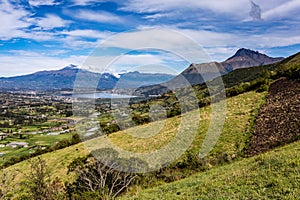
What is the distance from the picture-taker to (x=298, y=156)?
1234 centimetres

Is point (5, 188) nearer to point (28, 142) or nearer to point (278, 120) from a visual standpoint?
point (278, 120)

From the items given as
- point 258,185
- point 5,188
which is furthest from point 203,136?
point 5,188

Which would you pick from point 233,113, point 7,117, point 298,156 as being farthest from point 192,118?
point 7,117

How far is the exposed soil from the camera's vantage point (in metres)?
21.3

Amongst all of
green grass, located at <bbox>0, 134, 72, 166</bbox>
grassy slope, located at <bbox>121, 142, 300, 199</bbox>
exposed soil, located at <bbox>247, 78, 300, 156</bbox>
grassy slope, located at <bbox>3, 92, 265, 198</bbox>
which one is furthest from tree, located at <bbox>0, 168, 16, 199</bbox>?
green grass, located at <bbox>0, 134, 72, 166</bbox>

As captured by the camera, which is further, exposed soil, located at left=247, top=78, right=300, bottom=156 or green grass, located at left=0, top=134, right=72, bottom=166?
green grass, located at left=0, top=134, right=72, bottom=166

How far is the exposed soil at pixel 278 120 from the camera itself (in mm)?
21284

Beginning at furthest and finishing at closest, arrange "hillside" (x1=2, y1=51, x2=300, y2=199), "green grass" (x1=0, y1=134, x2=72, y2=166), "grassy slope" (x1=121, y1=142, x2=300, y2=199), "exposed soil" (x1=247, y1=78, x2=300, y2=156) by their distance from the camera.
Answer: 1. "green grass" (x1=0, y1=134, x2=72, y2=166)
2. "exposed soil" (x1=247, y1=78, x2=300, y2=156)
3. "hillside" (x1=2, y1=51, x2=300, y2=199)
4. "grassy slope" (x1=121, y1=142, x2=300, y2=199)

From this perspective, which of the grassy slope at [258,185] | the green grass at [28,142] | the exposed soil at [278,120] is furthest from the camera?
the green grass at [28,142]

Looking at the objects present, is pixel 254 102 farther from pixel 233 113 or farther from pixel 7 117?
pixel 7 117

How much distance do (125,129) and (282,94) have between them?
2353cm

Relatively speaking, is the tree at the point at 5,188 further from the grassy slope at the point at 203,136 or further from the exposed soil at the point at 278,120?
the exposed soil at the point at 278,120

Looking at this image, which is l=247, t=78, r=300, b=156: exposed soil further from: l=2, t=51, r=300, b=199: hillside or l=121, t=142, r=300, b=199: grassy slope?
l=121, t=142, r=300, b=199: grassy slope

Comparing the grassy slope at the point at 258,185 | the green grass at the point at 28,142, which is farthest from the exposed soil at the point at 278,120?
the green grass at the point at 28,142
